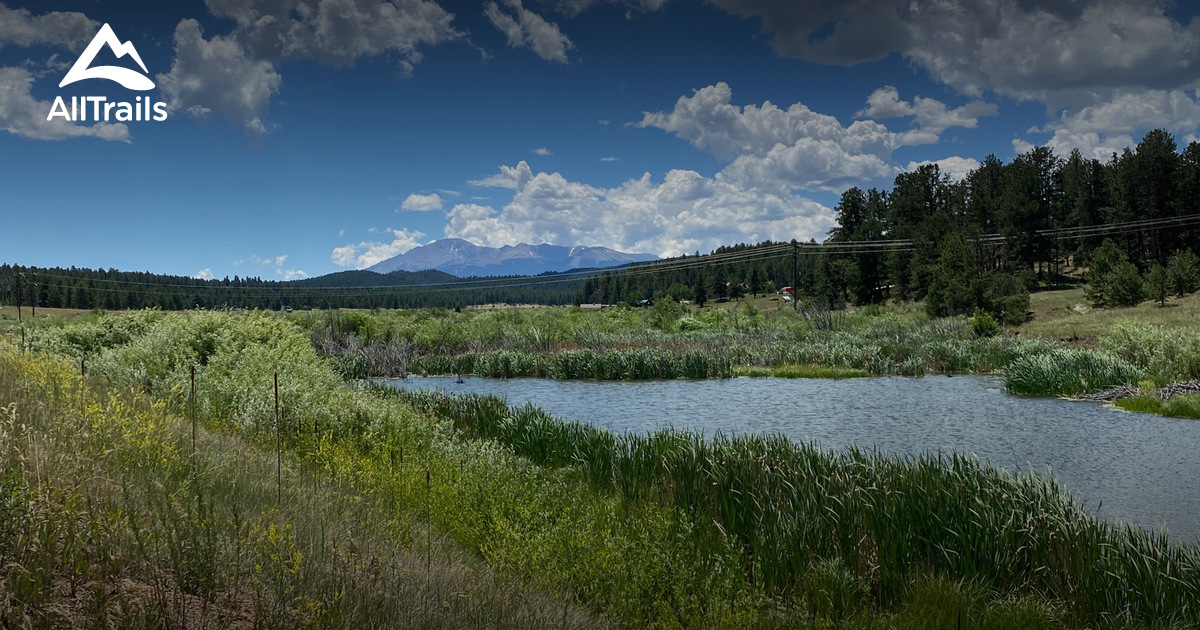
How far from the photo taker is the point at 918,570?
797 cm

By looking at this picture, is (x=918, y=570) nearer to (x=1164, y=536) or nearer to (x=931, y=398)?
(x=1164, y=536)

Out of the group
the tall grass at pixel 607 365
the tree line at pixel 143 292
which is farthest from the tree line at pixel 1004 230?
the tree line at pixel 143 292

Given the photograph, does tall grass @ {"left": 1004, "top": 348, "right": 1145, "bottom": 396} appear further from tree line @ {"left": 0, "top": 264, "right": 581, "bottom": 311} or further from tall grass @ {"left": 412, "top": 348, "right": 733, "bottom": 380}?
tree line @ {"left": 0, "top": 264, "right": 581, "bottom": 311}

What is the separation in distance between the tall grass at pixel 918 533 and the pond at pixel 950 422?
57.5 inches

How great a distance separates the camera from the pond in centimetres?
1333

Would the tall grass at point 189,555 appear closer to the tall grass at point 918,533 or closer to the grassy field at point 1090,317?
the tall grass at point 918,533

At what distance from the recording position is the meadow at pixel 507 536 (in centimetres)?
469

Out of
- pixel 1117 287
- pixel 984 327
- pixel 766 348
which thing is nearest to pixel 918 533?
pixel 766 348

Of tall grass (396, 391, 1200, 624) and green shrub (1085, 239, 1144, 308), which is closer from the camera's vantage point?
tall grass (396, 391, 1200, 624)

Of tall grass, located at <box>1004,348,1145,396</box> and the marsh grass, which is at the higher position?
tall grass, located at <box>1004,348,1145,396</box>

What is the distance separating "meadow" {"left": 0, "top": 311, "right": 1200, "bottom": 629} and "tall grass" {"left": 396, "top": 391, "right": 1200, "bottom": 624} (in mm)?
40

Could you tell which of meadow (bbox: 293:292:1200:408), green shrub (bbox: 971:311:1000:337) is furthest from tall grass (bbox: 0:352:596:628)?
green shrub (bbox: 971:311:1000:337)

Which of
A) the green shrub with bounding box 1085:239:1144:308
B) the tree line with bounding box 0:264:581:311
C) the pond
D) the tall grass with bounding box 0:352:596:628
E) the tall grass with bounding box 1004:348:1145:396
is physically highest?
the tree line with bounding box 0:264:581:311

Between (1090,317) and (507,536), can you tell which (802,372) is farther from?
(1090,317)
